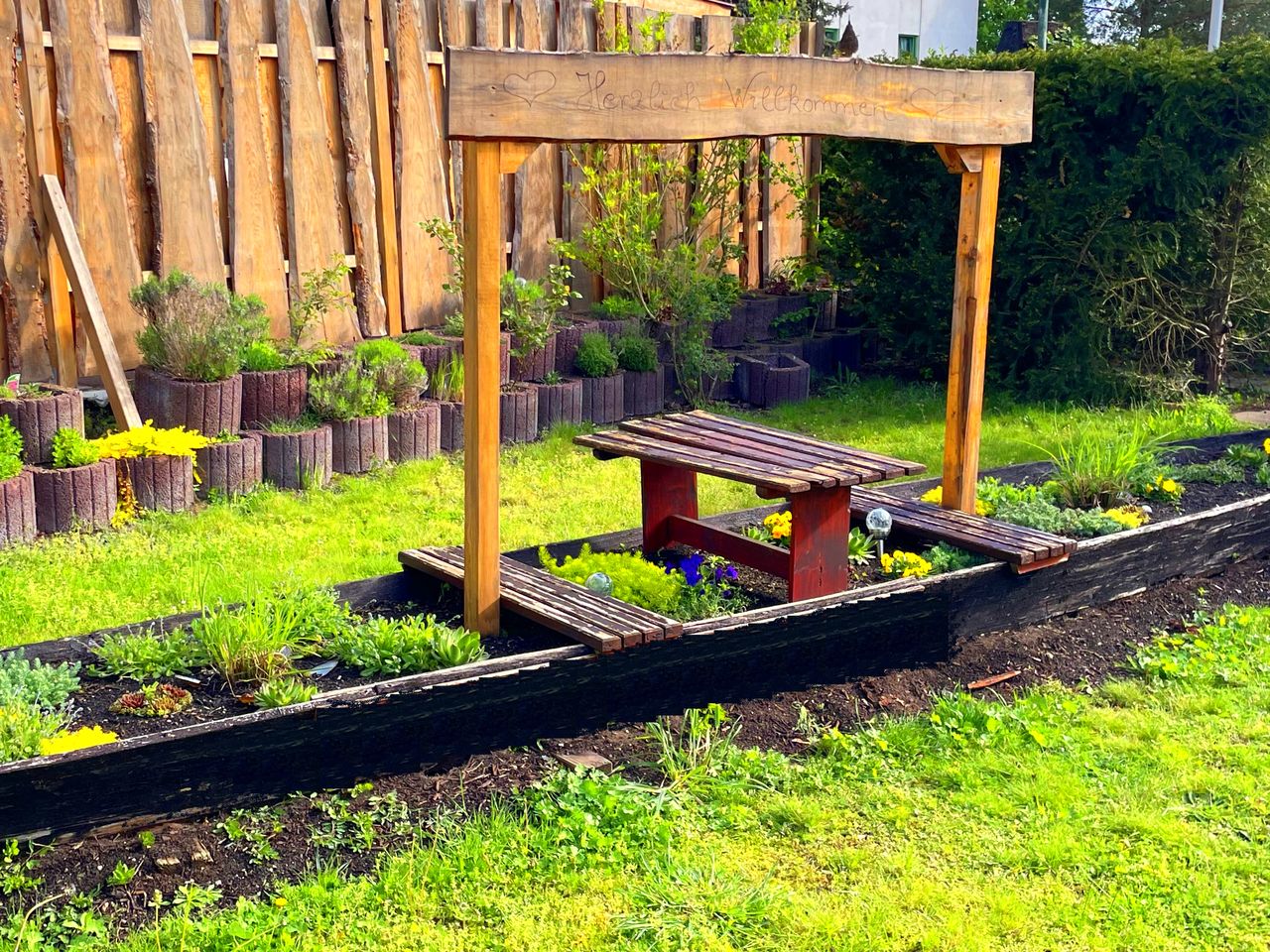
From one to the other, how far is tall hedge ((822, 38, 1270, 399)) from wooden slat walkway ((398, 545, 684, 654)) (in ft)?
18.3

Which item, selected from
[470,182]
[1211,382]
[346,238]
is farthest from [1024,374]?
[470,182]

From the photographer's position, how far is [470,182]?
4066mm

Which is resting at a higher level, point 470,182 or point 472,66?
point 472,66

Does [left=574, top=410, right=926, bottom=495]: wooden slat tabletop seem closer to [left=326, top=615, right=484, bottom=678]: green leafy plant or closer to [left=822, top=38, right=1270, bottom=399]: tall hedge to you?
[left=326, top=615, right=484, bottom=678]: green leafy plant

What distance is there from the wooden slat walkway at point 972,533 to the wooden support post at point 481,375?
190cm

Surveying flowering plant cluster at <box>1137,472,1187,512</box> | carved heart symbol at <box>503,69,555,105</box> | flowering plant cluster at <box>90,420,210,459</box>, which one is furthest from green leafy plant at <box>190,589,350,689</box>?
flowering plant cluster at <box>1137,472,1187,512</box>

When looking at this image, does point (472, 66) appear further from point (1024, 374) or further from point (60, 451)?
point (1024, 374)

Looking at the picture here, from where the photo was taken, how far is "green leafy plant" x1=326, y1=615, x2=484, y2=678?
405cm

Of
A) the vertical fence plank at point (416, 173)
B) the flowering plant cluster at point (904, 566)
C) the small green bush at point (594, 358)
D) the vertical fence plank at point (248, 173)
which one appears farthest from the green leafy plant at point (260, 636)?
the vertical fence plank at point (416, 173)

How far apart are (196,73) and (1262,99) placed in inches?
246

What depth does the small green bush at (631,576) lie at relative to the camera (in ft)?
15.7

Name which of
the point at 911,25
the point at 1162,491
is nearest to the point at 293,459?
the point at 1162,491

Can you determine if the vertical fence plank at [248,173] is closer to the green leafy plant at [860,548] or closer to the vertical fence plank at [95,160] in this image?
the vertical fence plank at [95,160]

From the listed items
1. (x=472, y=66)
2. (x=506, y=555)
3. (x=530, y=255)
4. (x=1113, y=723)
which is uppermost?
(x=472, y=66)
